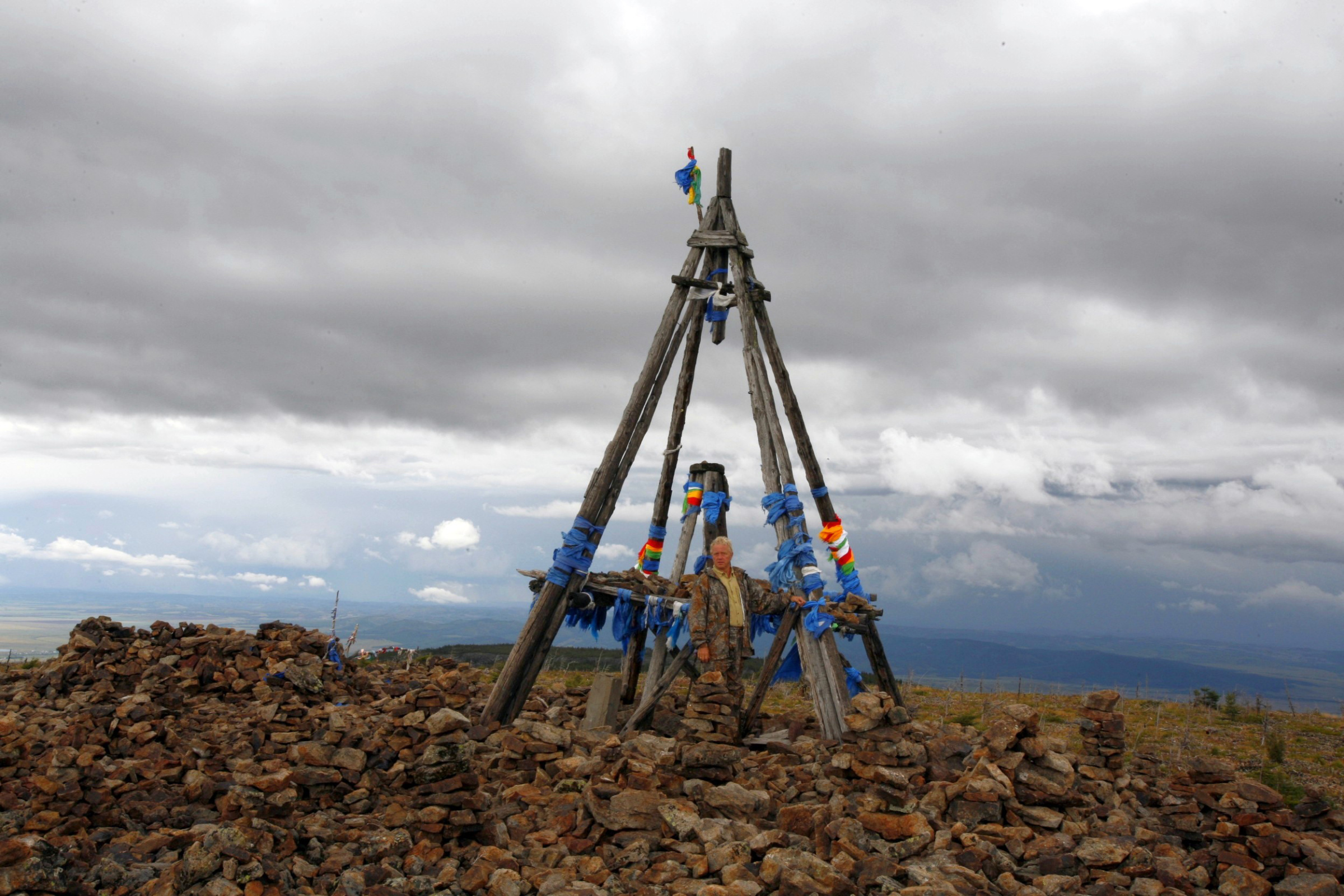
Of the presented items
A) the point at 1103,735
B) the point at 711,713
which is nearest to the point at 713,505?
the point at 711,713

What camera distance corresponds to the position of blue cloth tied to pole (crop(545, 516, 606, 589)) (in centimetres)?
1063

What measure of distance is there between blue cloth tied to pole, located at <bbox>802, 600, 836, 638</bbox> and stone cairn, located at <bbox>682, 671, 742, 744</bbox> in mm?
1607

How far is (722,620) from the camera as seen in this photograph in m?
9.60

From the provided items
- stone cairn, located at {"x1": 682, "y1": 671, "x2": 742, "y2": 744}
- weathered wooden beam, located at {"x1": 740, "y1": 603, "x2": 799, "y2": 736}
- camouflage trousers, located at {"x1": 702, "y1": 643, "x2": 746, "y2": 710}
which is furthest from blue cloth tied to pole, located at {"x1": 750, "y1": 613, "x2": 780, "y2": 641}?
stone cairn, located at {"x1": 682, "y1": 671, "x2": 742, "y2": 744}

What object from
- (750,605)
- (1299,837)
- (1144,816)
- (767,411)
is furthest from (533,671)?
(1299,837)

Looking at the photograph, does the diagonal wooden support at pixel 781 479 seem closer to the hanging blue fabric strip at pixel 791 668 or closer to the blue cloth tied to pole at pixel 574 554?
the hanging blue fabric strip at pixel 791 668

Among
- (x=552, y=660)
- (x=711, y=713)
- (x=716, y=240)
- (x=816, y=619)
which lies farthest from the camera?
(x=552, y=660)

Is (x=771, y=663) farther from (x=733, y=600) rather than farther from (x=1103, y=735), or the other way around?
(x=1103, y=735)

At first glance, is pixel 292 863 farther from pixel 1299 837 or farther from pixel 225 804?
pixel 1299 837

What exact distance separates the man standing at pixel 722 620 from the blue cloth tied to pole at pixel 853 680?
1.95 m

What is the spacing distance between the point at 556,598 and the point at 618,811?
4.07 meters

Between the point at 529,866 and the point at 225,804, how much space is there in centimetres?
302

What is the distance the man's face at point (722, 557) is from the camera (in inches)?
384

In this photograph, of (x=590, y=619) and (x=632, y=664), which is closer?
Answer: (x=590, y=619)
